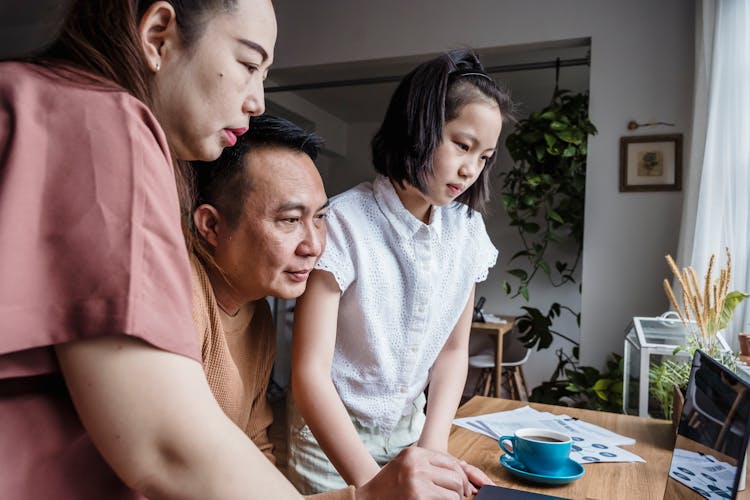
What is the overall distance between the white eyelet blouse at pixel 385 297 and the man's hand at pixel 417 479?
1.28 feet

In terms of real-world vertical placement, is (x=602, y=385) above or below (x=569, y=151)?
below

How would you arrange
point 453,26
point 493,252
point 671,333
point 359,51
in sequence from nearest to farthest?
1. point 493,252
2. point 671,333
3. point 453,26
4. point 359,51

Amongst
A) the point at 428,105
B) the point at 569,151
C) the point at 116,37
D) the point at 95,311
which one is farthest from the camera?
the point at 569,151

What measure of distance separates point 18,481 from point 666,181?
328cm

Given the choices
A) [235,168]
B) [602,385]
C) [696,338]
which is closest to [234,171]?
[235,168]

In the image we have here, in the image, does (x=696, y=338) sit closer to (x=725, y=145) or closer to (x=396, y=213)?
(x=396, y=213)

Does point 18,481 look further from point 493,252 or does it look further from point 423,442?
point 493,252

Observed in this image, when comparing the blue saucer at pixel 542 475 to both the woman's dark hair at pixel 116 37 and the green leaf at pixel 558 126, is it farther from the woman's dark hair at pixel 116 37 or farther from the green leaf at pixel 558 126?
the green leaf at pixel 558 126

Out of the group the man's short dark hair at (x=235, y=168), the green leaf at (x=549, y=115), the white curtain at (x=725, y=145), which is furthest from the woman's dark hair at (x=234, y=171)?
the green leaf at (x=549, y=115)

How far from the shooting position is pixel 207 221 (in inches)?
41.8

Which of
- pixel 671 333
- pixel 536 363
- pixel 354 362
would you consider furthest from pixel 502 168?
pixel 354 362

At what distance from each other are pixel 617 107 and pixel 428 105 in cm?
244

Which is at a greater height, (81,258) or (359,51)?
(359,51)

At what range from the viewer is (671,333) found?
6.33 ft
